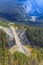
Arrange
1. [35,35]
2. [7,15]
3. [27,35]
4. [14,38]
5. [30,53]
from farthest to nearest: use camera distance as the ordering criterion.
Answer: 1. [7,15]
2. [35,35]
3. [27,35]
4. [14,38]
5. [30,53]

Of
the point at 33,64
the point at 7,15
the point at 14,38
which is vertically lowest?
the point at 33,64

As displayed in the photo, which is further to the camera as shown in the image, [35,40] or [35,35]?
[35,35]

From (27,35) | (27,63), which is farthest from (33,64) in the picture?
(27,35)

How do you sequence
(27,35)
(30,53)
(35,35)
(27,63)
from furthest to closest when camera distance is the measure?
(35,35), (27,35), (30,53), (27,63)

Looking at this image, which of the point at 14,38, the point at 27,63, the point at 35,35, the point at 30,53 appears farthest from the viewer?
the point at 35,35

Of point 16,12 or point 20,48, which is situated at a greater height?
point 16,12

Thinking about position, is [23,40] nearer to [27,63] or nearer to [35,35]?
[35,35]

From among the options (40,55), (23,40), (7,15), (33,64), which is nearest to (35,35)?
(23,40)

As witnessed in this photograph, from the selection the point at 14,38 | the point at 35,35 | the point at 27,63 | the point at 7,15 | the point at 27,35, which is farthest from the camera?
the point at 7,15

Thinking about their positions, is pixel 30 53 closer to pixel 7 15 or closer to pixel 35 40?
pixel 35 40
